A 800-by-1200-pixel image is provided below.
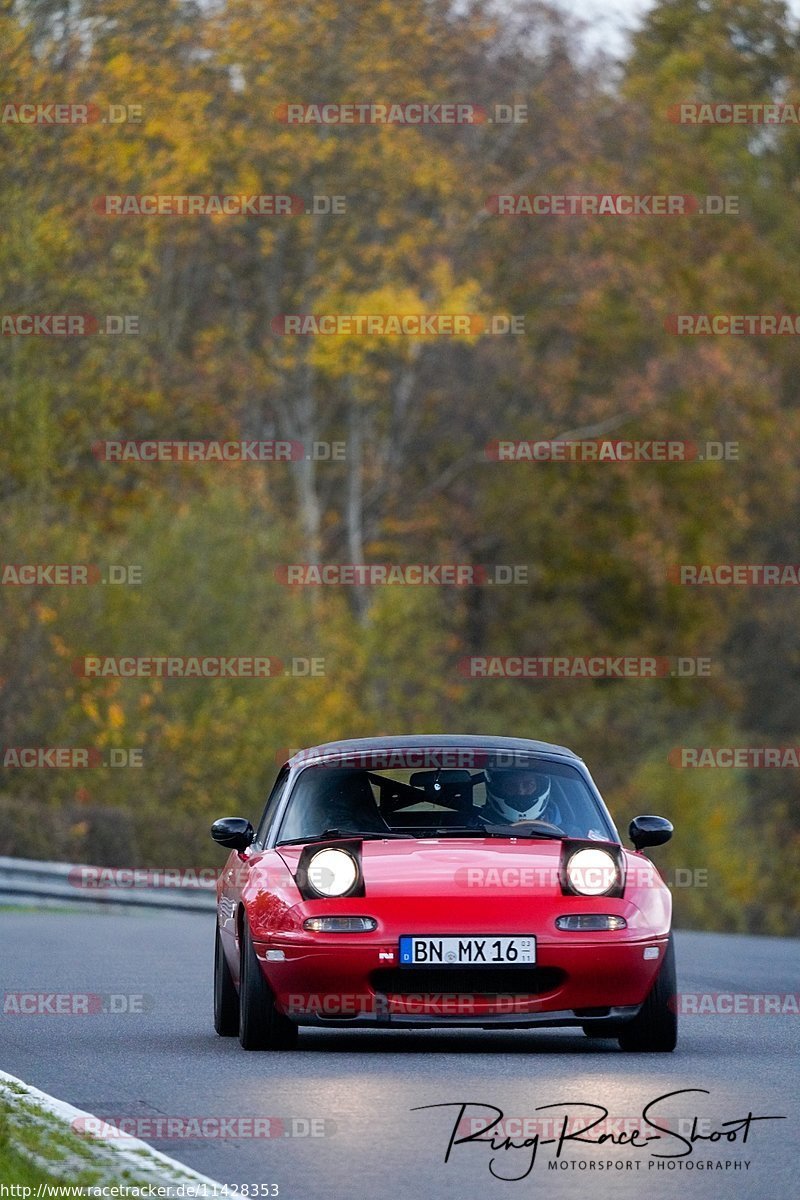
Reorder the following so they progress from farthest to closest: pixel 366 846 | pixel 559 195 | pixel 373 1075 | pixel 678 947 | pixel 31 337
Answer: pixel 559 195 → pixel 31 337 → pixel 678 947 → pixel 366 846 → pixel 373 1075

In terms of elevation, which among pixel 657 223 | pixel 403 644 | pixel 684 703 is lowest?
pixel 684 703

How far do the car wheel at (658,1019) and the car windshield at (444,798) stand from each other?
0.92m

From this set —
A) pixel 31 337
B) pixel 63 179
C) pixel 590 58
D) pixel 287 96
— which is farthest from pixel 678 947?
pixel 590 58

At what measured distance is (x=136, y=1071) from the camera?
10.8m

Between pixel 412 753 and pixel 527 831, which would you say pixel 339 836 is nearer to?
pixel 412 753

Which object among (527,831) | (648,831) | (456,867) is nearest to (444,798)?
(527,831)

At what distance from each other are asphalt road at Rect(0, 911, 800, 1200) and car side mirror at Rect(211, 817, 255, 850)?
923 millimetres

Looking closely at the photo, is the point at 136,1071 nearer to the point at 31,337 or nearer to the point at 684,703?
the point at 31,337

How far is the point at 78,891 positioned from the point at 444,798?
16068 mm

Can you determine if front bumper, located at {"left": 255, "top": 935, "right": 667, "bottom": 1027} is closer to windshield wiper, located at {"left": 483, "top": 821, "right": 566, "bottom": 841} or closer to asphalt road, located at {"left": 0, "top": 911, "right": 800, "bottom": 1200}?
asphalt road, located at {"left": 0, "top": 911, "right": 800, "bottom": 1200}

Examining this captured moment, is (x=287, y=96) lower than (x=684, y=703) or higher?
higher

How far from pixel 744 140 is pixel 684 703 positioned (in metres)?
13.9

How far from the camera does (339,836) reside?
11812mm

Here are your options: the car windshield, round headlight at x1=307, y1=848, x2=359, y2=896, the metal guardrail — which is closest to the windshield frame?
the car windshield
